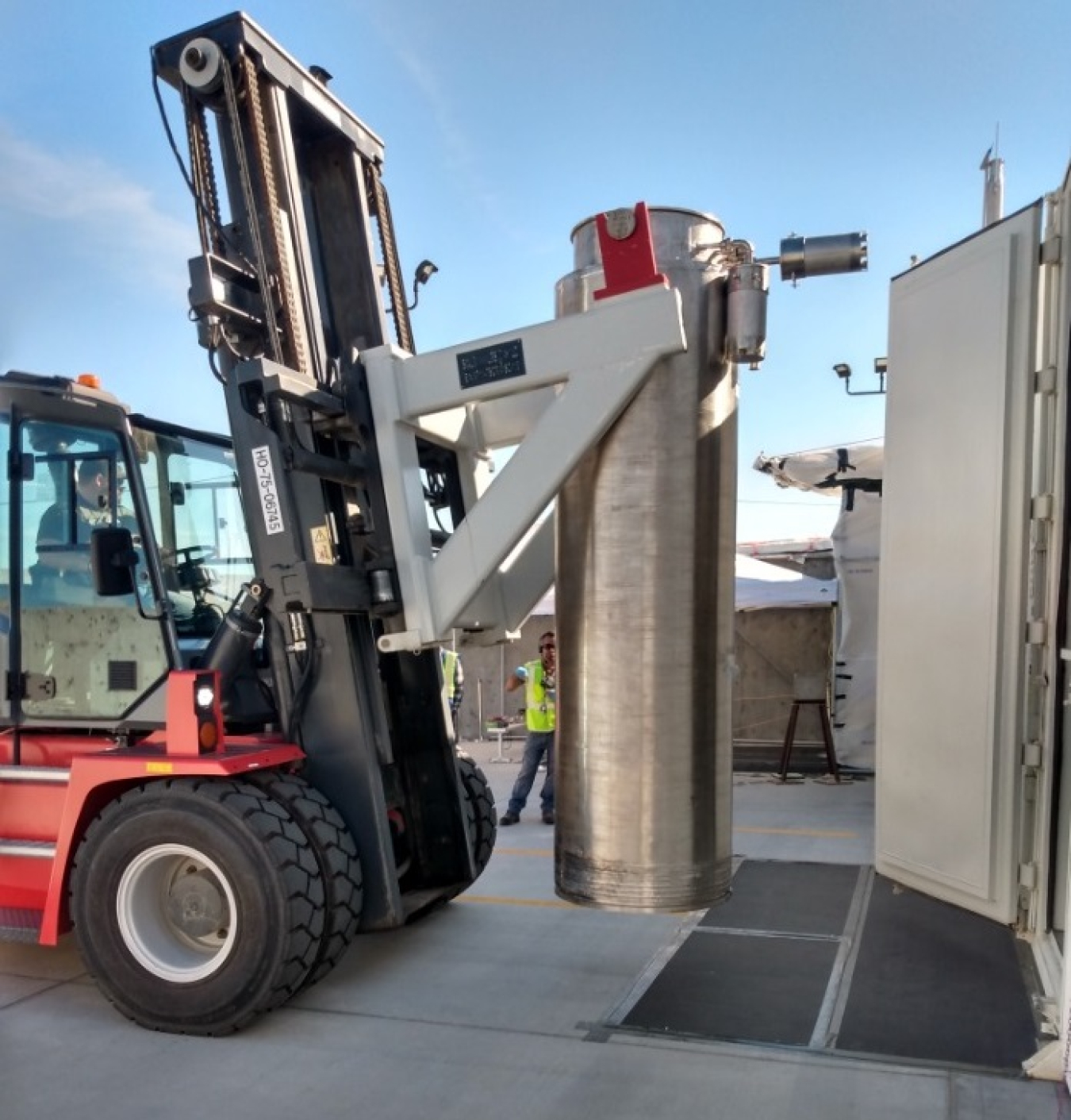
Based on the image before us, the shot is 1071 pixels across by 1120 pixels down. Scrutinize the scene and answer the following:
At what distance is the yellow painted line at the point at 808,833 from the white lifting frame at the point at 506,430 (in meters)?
4.32

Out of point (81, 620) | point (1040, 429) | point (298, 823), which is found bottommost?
point (298, 823)

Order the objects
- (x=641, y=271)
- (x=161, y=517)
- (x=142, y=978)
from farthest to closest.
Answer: (x=161, y=517), (x=142, y=978), (x=641, y=271)

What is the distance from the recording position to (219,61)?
4285 millimetres

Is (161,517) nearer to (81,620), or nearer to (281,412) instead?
(81,620)

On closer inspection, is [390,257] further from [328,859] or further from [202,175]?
[328,859]

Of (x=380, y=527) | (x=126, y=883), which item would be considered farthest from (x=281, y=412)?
(x=126, y=883)

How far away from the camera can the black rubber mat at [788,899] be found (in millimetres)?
5395

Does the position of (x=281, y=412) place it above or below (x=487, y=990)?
above

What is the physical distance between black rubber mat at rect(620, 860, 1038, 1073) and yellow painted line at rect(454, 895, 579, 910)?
2.92 feet

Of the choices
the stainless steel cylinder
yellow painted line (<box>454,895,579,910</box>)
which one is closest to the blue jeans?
yellow painted line (<box>454,895,579,910</box>)

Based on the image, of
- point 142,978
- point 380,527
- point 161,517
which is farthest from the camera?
point 161,517

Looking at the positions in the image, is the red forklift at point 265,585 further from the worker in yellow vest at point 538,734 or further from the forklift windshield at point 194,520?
the worker in yellow vest at point 538,734

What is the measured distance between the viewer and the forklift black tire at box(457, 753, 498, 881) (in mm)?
5551

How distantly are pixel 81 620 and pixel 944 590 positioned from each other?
4024mm
